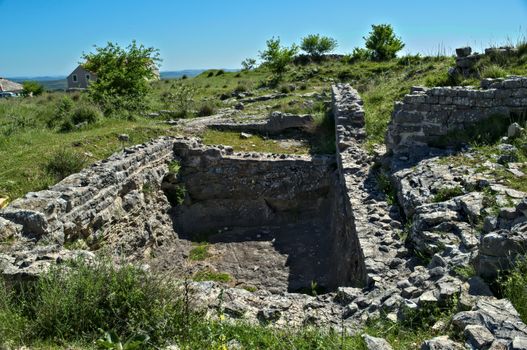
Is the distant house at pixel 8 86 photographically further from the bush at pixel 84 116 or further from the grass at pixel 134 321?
the grass at pixel 134 321

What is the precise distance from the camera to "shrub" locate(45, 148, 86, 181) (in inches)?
372

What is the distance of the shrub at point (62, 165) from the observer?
31.0 ft

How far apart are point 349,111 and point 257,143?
2852mm

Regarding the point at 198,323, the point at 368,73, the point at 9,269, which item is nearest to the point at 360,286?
the point at 198,323

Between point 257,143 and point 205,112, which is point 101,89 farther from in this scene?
point 257,143

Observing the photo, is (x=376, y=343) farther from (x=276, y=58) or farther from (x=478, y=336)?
(x=276, y=58)

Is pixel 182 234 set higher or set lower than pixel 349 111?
lower

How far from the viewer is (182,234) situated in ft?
35.7

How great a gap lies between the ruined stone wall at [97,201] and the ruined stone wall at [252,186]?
0.92 metres

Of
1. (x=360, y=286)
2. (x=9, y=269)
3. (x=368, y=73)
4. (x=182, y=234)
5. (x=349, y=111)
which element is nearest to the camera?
(x=9, y=269)

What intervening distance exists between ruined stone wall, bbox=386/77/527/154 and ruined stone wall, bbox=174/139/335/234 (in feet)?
9.84

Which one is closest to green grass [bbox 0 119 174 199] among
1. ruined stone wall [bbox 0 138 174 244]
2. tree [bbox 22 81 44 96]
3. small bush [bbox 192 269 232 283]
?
ruined stone wall [bbox 0 138 174 244]

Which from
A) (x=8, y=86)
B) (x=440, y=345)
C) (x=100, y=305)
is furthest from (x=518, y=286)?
(x=8, y=86)

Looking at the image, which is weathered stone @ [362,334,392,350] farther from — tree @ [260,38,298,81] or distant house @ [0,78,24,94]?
distant house @ [0,78,24,94]
